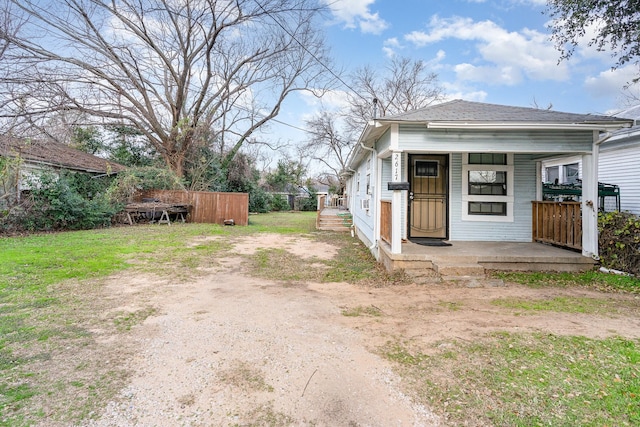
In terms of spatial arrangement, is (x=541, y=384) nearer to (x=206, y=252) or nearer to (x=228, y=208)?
(x=206, y=252)

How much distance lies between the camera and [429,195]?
24.2 ft

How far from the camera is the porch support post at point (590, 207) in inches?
225

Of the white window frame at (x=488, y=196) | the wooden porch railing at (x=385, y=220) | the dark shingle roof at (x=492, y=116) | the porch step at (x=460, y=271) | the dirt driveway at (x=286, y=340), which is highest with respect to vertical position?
the dark shingle roof at (x=492, y=116)

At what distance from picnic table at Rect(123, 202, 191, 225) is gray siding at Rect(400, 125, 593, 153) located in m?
12.1

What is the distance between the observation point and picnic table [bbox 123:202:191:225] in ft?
45.7

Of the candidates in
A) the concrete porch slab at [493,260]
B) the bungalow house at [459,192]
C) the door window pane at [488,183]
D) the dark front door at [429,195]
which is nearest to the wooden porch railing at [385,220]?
the bungalow house at [459,192]

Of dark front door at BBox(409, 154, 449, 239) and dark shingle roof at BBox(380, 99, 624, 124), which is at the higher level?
dark shingle roof at BBox(380, 99, 624, 124)

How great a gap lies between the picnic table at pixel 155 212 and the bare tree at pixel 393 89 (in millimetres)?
17621

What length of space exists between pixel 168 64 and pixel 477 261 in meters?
16.9

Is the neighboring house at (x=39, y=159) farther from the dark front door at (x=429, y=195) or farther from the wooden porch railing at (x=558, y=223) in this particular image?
the wooden porch railing at (x=558, y=223)

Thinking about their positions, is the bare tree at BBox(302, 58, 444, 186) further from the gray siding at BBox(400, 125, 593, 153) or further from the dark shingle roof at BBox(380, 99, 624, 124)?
the gray siding at BBox(400, 125, 593, 153)

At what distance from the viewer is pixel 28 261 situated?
6309 millimetres

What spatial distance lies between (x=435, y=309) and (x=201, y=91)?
698 inches

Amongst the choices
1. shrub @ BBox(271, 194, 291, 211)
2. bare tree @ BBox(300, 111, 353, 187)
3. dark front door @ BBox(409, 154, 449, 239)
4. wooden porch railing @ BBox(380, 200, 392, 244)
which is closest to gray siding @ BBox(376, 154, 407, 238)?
dark front door @ BBox(409, 154, 449, 239)
